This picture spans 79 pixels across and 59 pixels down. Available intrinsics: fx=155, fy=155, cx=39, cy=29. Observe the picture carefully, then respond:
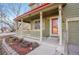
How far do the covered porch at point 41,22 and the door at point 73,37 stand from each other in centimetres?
16

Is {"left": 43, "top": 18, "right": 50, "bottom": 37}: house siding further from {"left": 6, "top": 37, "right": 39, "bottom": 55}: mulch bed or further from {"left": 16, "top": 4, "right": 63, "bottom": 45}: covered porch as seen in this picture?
{"left": 6, "top": 37, "right": 39, "bottom": 55}: mulch bed

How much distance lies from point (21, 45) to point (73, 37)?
86cm

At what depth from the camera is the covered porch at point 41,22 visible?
8.27ft

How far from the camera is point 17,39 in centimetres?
260

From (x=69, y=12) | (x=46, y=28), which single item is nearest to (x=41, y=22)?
(x=46, y=28)

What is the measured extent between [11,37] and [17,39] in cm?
11

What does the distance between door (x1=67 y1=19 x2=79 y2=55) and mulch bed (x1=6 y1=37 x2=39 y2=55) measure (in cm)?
55

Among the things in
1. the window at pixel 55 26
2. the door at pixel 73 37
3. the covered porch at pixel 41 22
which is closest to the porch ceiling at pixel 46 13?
the covered porch at pixel 41 22

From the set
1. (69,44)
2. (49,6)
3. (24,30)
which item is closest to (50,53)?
(69,44)

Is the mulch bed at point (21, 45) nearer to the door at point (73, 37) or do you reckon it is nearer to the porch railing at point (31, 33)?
the porch railing at point (31, 33)

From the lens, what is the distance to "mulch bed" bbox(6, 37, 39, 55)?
8.33 ft

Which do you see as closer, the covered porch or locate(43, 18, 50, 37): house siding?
the covered porch

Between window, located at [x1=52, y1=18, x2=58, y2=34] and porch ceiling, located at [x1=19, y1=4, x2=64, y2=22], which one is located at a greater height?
porch ceiling, located at [x1=19, y1=4, x2=64, y2=22]

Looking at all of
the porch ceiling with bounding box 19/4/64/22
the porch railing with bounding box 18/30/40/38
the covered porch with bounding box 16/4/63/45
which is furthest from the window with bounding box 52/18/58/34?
the porch railing with bounding box 18/30/40/38
